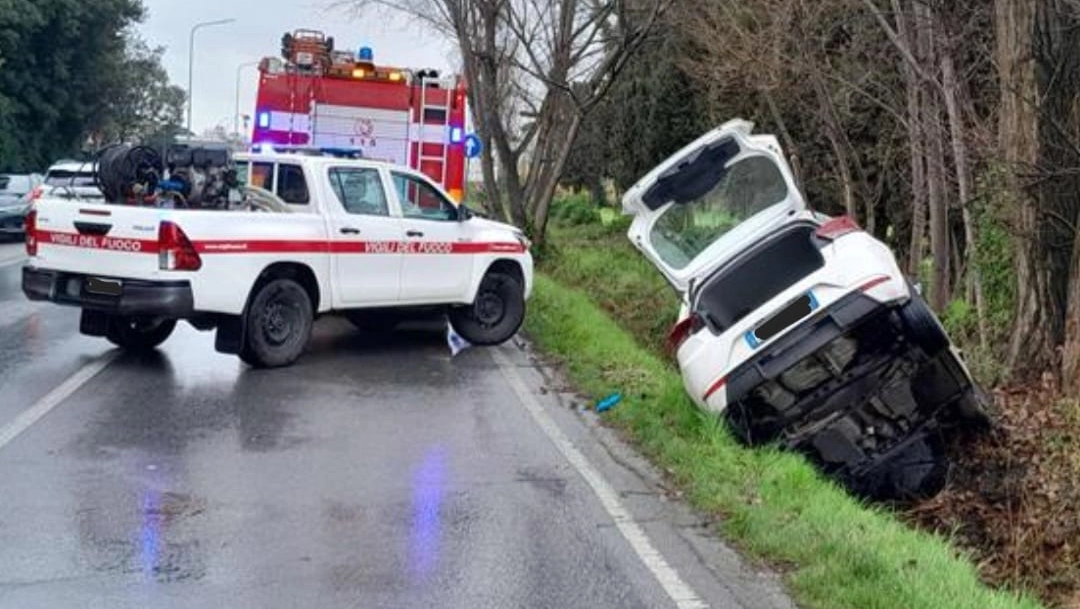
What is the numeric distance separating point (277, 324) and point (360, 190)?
1.68m

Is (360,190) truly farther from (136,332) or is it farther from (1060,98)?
(1060,98)

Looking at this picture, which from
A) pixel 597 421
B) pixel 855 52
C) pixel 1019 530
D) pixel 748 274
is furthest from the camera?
pixel 855 52

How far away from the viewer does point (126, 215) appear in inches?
407

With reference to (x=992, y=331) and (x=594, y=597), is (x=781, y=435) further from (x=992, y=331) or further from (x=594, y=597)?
(x=992, y=331)

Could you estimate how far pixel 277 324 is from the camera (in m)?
11.3

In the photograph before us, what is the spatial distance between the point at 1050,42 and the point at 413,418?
596cm

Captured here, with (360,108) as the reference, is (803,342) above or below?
below

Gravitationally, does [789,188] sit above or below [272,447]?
above

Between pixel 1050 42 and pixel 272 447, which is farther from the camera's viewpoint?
pixel 1050 42

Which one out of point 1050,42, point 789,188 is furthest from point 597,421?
point 1050,42

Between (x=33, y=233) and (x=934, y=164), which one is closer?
(x=33, y=233)

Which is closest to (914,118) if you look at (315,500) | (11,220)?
(315,500)

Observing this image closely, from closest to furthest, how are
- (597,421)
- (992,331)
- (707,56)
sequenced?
(597,421)
(992,331)
(707,56)

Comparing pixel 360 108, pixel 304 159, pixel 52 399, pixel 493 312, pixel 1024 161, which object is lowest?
pixel 52 399
